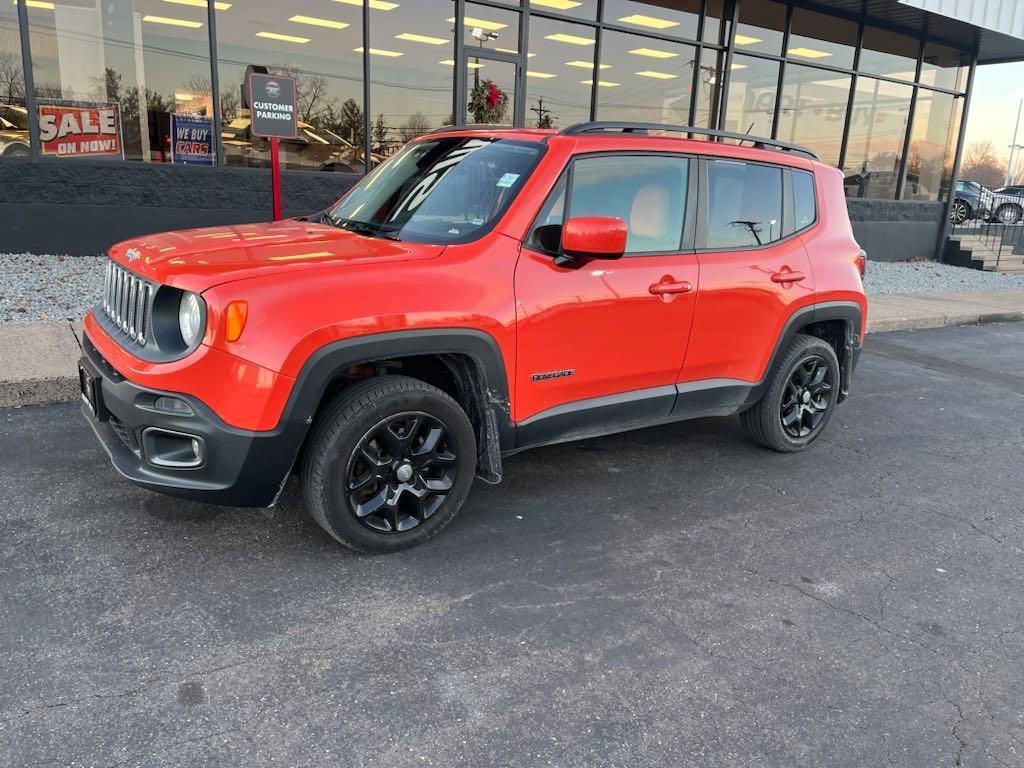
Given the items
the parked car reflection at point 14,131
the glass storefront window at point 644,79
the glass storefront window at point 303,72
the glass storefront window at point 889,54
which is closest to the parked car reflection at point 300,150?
the glass storefront window at point 303,72

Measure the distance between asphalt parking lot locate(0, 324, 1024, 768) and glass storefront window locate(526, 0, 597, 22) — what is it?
9.96 m

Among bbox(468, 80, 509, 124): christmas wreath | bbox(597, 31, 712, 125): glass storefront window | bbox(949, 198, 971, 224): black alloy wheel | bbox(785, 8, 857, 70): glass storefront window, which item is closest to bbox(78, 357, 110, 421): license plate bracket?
bbox(468, 80, 509, 124): christmas wreath

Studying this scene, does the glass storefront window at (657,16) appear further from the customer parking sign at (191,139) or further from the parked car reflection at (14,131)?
the parked car reflection at (14,131)

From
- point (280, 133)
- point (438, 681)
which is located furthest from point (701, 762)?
point (280, 133)

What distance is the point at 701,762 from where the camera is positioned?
2334 mm

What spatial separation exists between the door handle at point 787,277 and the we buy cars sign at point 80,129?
28.1ft

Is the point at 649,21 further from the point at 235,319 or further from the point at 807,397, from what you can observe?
the point at 235,319

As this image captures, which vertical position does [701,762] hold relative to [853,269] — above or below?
→ below

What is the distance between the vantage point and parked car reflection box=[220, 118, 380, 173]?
33.8 ft

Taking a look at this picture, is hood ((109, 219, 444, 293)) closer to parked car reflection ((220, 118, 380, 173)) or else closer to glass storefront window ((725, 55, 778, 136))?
parked car reflection ((220, 118, 380, 173))

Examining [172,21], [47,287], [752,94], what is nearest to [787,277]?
[47,287]

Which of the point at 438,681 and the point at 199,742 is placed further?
the point at 438,681

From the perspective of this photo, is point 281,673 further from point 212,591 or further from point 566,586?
point 566,586

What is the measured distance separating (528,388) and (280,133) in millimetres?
4066
